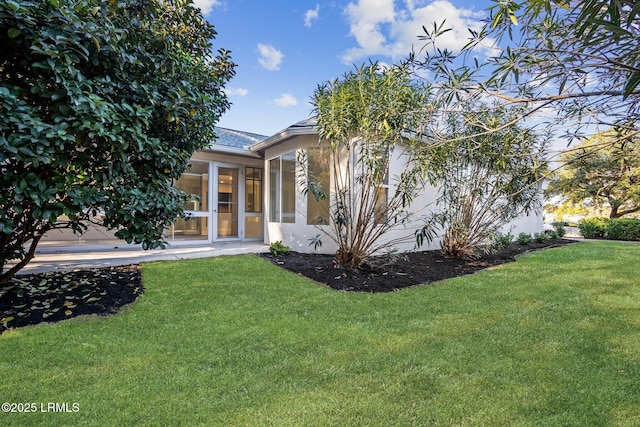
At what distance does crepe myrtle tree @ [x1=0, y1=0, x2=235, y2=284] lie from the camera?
3.08 metres

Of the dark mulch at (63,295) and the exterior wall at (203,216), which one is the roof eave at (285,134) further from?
the dark mulch at (63,295)

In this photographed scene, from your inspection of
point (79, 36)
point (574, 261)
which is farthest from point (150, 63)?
point (574, 261)

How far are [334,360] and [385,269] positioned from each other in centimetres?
411

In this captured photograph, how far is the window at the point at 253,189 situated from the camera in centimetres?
1133

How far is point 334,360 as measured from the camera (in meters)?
3.14

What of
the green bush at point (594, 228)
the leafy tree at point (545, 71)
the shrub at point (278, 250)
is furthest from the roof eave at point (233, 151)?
the green bush at point (594, 228)

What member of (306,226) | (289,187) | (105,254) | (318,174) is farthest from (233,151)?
(105,254)

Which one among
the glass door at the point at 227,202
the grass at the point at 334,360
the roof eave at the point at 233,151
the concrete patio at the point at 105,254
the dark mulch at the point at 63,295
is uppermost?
the roof eave at the point at 233,151

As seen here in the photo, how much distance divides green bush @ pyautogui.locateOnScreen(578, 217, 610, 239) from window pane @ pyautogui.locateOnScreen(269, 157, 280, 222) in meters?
17.3

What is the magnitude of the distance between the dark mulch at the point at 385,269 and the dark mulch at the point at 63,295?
121 inches

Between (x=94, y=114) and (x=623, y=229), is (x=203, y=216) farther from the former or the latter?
(x=623, y=229)

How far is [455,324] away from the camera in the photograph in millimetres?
4148

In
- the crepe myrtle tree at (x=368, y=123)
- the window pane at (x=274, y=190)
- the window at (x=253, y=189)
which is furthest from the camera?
the window at (x=253, y=189)

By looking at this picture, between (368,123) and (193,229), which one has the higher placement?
(368,123)
